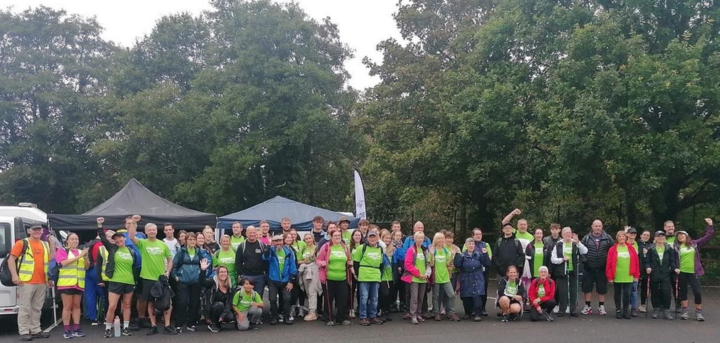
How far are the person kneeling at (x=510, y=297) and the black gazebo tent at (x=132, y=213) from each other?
19.7ft

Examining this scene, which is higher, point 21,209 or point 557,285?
point 21,209

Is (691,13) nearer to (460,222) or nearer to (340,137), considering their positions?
(460,222)

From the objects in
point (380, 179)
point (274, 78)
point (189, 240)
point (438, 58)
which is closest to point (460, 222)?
point (380, 179)

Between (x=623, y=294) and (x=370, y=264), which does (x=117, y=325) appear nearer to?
(x=370, y=264)

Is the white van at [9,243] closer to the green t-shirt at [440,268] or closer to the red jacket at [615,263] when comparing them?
the green t-shirt at [440,268]

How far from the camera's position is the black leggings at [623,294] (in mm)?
10500

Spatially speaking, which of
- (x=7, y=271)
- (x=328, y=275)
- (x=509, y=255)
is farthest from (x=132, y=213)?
(x=509, y=255)

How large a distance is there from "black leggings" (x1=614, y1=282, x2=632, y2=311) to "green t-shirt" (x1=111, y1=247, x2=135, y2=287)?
26.8ft

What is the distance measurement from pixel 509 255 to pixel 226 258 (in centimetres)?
488

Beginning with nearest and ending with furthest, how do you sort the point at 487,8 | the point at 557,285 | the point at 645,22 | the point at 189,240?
1. the point at 189,240
2. the point at 557,285
3. the point at 645,22
4. the point at 487,8

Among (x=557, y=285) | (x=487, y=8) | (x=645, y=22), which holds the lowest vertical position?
(x=557, y=285)

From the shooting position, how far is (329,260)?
9977 millimetres

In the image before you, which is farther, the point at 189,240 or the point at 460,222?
the point at 460,222

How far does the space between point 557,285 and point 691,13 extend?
984cm
